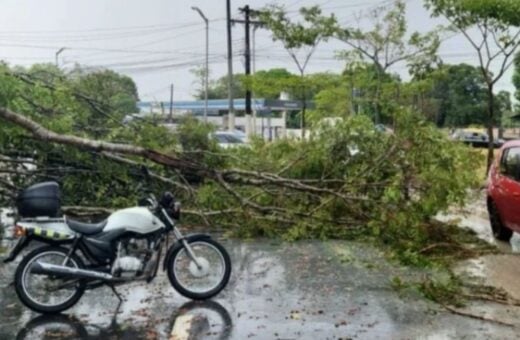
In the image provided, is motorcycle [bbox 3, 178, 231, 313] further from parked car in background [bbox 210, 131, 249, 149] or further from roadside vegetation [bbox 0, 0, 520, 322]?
parked car in background [bbox 210, 131, 249, 149]

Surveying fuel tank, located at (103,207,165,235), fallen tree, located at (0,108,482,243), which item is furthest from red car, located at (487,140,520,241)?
fuel tank, located at (103,207,165,235)

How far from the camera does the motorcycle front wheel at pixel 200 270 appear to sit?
22.4 feet

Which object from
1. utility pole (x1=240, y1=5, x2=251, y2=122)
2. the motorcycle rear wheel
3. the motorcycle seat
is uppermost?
utility pole (x1=240, y1=5, x2=251, y2=122)

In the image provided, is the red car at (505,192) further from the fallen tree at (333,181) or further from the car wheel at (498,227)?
the fallen tree at (333,181)

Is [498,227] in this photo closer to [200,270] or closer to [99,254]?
[200,270]

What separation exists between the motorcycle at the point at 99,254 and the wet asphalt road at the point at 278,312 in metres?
0.17

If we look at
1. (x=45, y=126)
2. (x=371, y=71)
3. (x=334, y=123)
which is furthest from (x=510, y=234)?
(x=371, y=71)

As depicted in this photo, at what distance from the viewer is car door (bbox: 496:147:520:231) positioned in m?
10.0

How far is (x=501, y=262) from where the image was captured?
902 centimetres

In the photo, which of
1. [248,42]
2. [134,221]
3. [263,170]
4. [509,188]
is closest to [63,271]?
[134,221]

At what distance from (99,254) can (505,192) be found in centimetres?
632

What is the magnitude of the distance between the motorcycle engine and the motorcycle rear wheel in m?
0.33

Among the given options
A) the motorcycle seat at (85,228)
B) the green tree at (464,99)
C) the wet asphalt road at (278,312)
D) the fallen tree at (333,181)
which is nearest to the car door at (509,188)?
the fallen tree at (333,181)

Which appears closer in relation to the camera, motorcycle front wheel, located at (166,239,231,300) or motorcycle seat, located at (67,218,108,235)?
motorcycle seat, located at (67,218,108,235)
